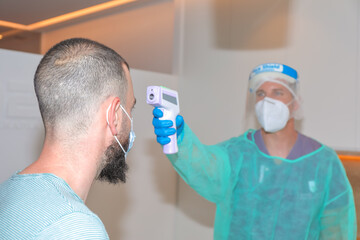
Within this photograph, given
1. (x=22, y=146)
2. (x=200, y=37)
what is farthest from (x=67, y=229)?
(x=200, y=37)

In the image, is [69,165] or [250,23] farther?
[250,23]

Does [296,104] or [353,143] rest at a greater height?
[296,104]

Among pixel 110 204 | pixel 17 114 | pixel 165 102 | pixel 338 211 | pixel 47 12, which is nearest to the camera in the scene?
pixel 165 102

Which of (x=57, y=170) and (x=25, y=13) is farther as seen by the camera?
(x=25, y=13)

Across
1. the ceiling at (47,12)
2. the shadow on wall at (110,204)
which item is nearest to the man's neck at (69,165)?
the shadow on wall at (110,204)

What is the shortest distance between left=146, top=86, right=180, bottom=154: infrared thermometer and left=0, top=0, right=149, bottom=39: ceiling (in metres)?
1.97

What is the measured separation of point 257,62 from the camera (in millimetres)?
2566

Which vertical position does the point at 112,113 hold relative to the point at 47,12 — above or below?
below

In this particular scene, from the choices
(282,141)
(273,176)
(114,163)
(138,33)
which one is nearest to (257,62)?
(282,141)

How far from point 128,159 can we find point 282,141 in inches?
43.2

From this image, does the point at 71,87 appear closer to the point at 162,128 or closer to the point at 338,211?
the point at 162,128

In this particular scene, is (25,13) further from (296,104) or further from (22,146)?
(296,104)

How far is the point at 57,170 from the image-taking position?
908 millimetres

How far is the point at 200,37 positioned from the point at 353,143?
138cm
